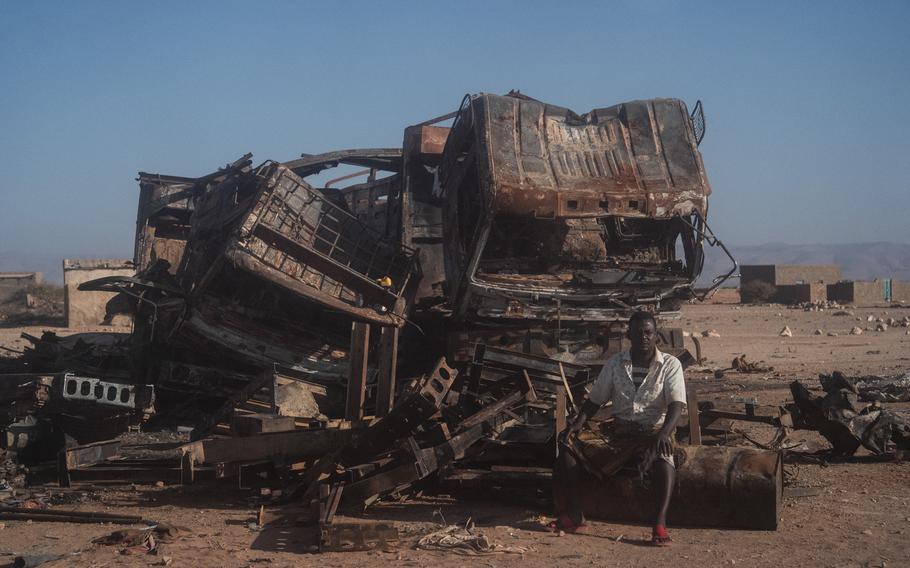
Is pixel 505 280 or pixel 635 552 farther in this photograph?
pixel 505 280

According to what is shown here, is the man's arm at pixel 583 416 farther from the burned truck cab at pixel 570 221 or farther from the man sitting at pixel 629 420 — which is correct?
the burned truck cab at pixel 570 221

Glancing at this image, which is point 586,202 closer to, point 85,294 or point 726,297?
point 85,294

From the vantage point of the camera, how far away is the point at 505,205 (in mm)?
8352

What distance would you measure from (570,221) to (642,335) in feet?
13.3

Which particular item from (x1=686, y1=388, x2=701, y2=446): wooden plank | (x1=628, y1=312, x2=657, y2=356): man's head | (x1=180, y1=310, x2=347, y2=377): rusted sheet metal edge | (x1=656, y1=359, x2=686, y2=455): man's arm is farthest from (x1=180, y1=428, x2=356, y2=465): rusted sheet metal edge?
(x1=180, y1=310, x2=347, y2=377): rusted sheet metal edge

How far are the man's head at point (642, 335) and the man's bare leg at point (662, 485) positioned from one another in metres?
0.66

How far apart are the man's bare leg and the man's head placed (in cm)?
66

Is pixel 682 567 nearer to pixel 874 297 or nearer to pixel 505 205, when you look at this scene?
pixel 505 205

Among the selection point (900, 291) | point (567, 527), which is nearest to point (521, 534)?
point (567, 527)

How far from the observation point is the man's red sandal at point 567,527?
218 inches

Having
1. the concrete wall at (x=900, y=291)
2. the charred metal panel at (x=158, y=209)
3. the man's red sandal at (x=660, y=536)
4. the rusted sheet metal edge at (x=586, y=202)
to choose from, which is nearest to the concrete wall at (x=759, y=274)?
the concrete wall at (x=900, y=291)

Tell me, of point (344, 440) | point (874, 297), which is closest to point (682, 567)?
point (344, 440)

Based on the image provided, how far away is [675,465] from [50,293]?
32.9 meters

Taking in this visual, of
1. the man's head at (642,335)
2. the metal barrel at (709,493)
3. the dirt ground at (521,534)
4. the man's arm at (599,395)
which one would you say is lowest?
the dirt ground at (521,534)
